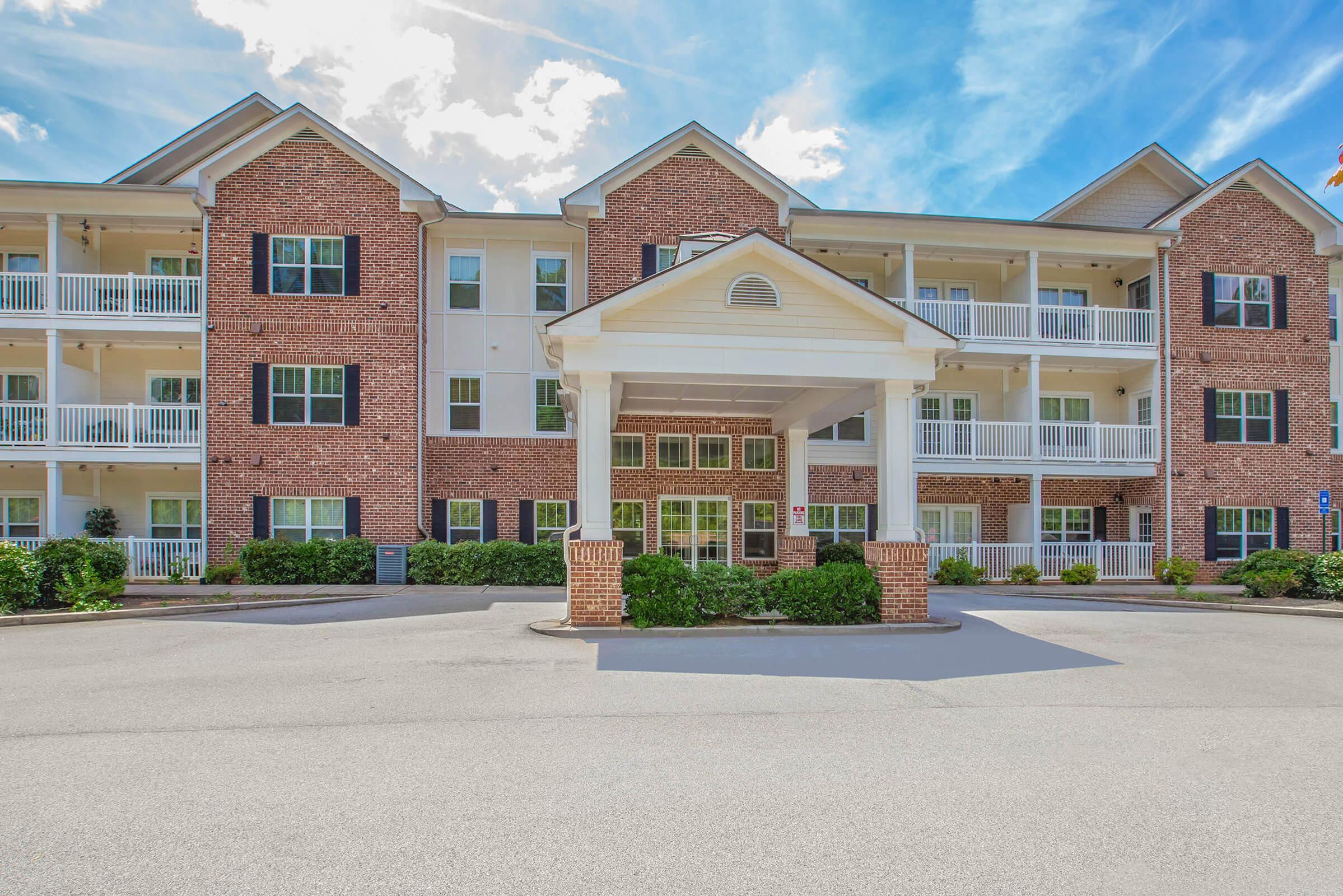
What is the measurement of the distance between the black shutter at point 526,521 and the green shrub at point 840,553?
7.01 meters

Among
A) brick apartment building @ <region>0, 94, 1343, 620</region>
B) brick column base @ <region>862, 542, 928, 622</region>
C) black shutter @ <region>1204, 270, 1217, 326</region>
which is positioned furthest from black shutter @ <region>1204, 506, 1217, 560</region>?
brick column base @ <region>862, 542, 928, 622</region>

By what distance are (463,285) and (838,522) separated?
11500 mm

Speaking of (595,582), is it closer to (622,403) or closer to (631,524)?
(622,403)

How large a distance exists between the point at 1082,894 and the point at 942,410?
18.8 m

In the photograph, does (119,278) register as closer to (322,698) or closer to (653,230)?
(653,230)

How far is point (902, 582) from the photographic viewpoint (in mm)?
11320

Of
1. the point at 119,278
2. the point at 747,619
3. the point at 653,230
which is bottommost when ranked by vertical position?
the point at 747,619

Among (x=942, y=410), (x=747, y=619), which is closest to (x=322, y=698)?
(x=747, y=619)

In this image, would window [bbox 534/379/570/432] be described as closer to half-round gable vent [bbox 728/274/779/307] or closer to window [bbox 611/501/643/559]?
window [bbox 611/501/643/559]

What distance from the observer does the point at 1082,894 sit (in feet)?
12.1

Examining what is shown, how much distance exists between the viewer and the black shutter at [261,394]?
1795 cm

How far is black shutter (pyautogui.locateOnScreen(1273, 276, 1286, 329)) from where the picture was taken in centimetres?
2041

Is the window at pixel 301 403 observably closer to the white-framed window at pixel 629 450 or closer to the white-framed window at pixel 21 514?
the white-framed window at pixel 629 450

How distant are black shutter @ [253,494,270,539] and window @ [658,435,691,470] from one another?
9324mm
